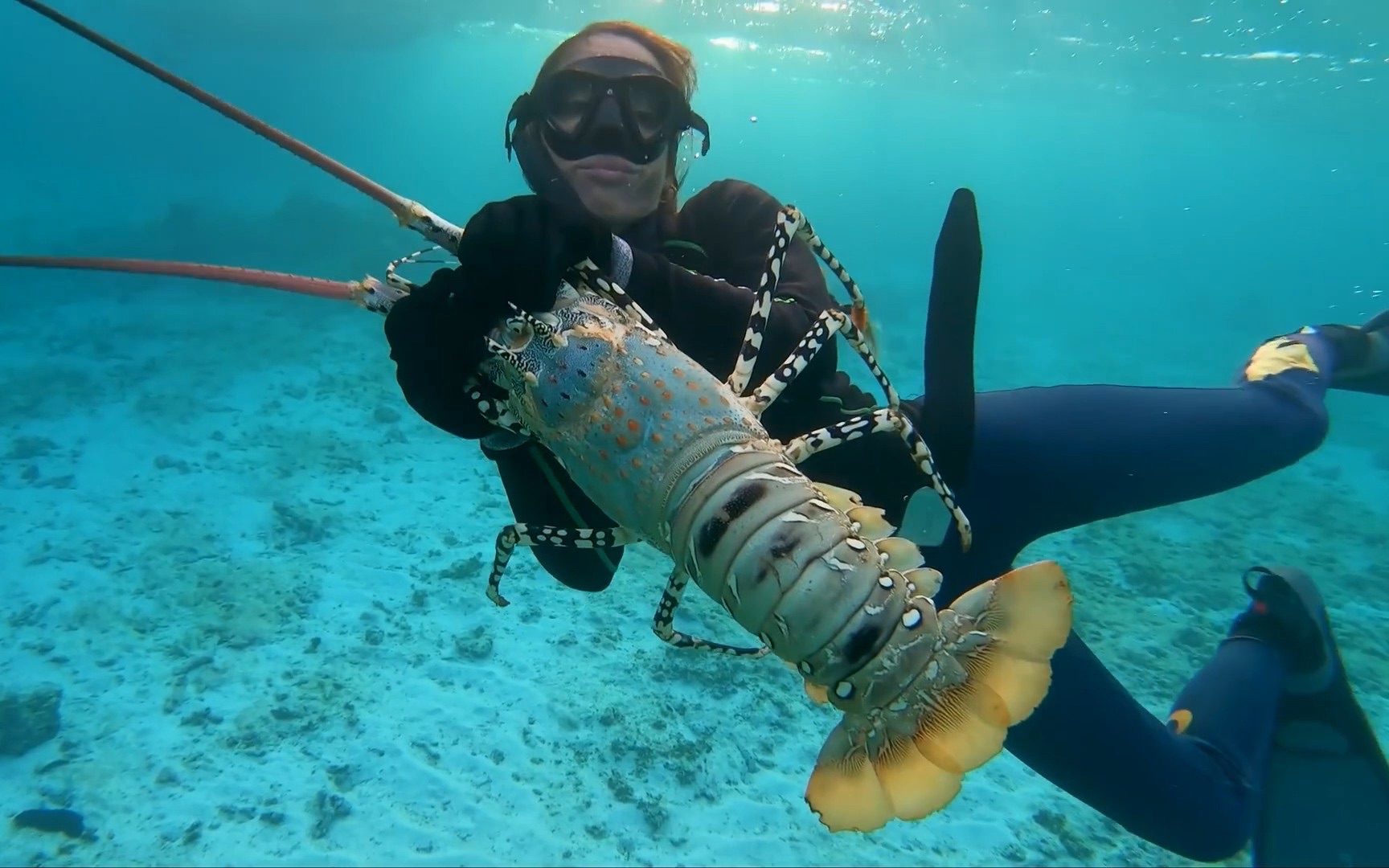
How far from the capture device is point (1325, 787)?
15.8 feet

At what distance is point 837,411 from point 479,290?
1549mm

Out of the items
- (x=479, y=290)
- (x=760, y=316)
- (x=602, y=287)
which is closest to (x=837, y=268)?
(x=760, y=316)

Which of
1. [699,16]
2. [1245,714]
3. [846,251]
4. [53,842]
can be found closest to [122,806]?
[53,842]

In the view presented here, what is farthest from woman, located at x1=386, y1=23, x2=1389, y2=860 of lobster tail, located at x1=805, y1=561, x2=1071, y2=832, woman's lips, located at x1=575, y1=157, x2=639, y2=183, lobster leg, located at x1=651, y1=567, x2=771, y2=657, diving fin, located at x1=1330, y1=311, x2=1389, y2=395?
lobster tail, located at x1=805, y1=561, x2=1071, y2=832

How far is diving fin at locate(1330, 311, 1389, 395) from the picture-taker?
4973 millimetres

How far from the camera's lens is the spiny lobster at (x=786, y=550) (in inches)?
94.7

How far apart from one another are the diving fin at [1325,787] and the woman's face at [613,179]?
16.1 feet

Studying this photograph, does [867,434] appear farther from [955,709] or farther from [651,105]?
[651,105]

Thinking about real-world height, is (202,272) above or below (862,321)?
below

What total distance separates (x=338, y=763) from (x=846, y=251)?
46632mm

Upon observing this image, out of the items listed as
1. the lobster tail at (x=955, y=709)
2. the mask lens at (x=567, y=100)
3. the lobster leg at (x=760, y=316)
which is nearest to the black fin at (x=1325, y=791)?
the lobster tail at (x=955, y=709)

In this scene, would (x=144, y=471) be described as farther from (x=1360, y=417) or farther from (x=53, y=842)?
(x=1360, y=417)

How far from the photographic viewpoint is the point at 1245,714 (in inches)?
185

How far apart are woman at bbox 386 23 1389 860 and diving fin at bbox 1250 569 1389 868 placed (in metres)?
0.57
